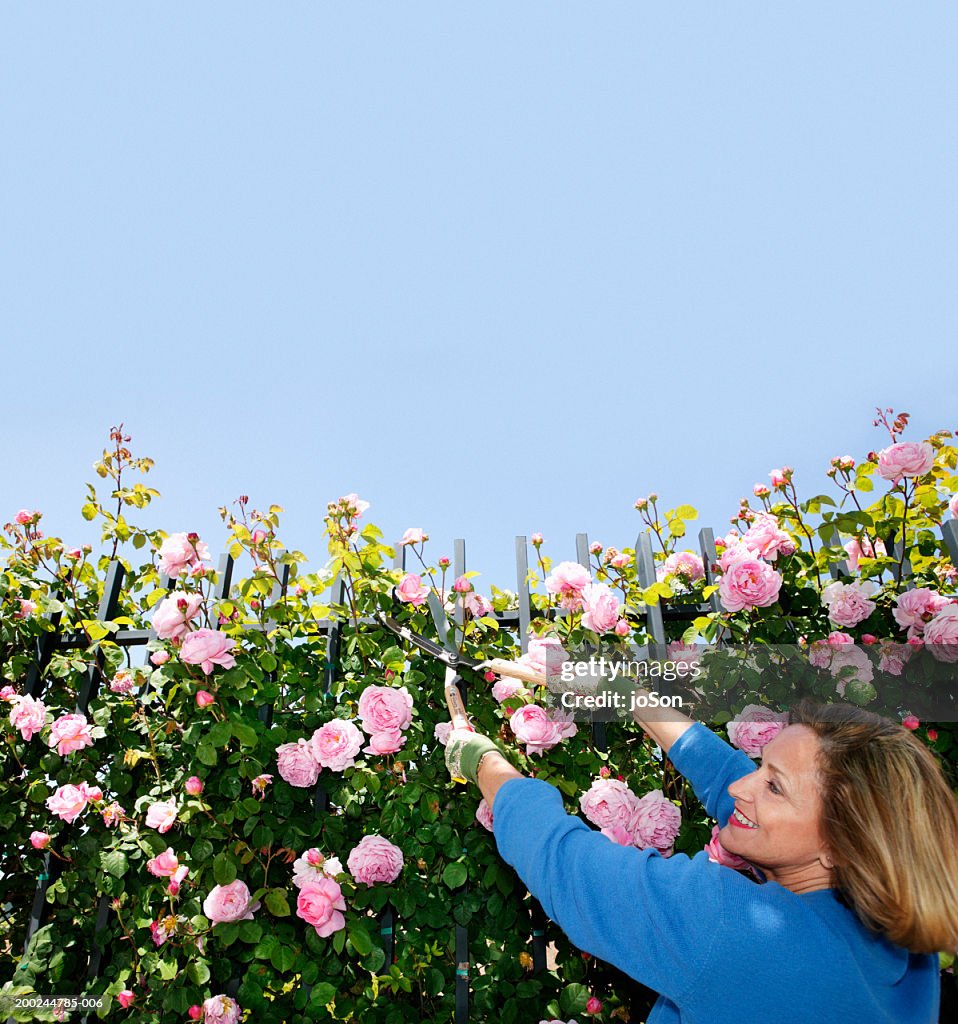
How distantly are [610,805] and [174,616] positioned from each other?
1.42 meters

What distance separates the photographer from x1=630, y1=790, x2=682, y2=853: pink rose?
2084mm

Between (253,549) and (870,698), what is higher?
(253,549)

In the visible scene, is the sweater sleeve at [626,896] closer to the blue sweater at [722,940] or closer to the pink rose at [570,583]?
the blue sweater at [722,940]

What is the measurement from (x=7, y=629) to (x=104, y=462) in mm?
679

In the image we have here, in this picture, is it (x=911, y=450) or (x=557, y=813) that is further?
(x=911, y=450)

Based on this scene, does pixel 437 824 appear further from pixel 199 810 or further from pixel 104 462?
pixel 104 462

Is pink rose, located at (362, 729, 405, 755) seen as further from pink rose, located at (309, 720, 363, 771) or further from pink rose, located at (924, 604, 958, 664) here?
pink rose, located at (924, 604, 958, 664)

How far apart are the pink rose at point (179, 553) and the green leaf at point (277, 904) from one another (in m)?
1.03

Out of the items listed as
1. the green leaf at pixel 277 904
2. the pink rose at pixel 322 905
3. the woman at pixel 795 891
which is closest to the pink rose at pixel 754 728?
the woman at pixel 795 891

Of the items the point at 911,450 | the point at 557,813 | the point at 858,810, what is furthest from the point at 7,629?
the point at 911,450

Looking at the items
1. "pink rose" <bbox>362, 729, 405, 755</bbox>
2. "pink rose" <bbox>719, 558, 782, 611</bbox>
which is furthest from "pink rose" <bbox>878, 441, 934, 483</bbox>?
"pink rose" <bbox>362, 729, 405, 755</bbox>

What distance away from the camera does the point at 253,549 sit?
248 cm

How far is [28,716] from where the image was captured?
247cm

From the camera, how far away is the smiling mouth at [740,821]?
1385 mm
